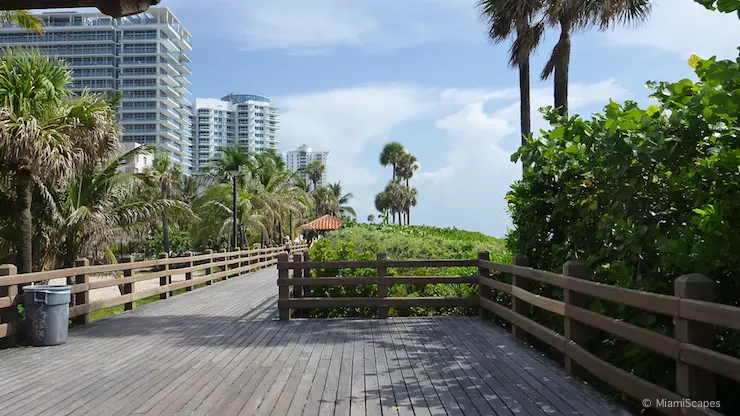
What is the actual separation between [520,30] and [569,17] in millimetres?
1594

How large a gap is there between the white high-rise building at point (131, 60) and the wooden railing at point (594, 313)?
12558 cm

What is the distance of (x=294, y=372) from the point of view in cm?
623

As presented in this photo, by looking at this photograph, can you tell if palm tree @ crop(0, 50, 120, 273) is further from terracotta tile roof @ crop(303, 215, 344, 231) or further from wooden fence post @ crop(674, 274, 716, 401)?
terracotta tile roof @ crop(303, 215, 344, 231)

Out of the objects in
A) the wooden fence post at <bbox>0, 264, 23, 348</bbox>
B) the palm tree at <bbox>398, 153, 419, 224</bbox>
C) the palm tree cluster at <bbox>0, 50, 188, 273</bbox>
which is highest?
the palm tree at <bbox>398, 153, 419, 224</bbox>

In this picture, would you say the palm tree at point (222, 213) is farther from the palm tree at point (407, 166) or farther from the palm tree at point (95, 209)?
the palm tree at point (407, 166)

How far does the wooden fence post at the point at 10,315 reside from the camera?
25.9ft

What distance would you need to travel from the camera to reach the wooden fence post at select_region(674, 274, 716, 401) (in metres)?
3.88

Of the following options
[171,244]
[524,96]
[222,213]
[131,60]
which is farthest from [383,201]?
[524,96]

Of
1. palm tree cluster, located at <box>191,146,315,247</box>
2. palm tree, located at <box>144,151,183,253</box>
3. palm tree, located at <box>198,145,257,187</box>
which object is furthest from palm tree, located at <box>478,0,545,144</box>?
palm tree, located at <box>144,151,183,253</box>

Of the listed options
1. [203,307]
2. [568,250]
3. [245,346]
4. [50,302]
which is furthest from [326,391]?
[203,307]

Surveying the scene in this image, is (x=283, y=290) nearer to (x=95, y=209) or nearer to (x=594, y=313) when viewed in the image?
(x=594, y=313)

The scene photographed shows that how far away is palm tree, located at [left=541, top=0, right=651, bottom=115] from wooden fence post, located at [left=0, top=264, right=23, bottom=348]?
1158 cm

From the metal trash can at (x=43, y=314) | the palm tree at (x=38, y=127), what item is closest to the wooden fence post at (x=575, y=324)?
the metal trash can at (x=43, y=314)

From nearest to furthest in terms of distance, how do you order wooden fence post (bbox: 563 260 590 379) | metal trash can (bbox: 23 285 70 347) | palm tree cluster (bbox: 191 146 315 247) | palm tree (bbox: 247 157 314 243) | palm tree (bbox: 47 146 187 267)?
wooden fence post (bbox: 563 260 590 379) < metal trash can (bbox: 23 285 70 347) < palm tree (bbox: 47 146 187 267) < palm tree cluster (bbox: 191 146 315 247) < palm tree (bbox: 247 157 314 243)
